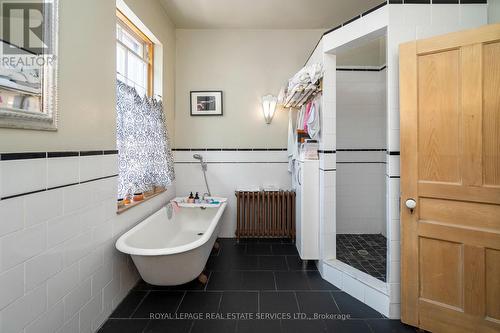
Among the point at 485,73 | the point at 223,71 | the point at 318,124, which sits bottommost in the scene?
the point at 318,124

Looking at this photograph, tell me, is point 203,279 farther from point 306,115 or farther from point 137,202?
point 306,115

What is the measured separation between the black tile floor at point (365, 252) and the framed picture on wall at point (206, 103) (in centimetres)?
239

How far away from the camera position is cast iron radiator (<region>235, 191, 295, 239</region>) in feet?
10.1

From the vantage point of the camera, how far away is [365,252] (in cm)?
264

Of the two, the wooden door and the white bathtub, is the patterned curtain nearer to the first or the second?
the white bathtub

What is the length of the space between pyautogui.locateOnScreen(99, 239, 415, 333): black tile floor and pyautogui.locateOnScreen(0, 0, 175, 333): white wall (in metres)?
0.25

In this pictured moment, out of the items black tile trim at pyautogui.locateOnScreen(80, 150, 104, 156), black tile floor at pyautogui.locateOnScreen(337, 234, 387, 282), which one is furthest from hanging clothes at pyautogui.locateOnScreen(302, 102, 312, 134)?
black tile trim at pyautogui.locateOnScreen(80, 150, 104, 156)

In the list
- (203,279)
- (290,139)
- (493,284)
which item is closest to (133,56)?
(290,139)

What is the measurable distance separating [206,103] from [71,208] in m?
2.25

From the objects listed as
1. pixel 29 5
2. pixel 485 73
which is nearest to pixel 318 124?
pixel 485 73

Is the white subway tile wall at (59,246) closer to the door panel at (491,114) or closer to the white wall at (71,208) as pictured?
the white wall at (71,208)

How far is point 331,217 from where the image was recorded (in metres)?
2.22

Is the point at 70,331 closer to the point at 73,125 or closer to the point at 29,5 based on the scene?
the point at 73,125

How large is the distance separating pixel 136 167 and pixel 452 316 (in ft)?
8.68
